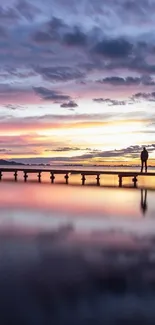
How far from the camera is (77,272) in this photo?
8500 mm

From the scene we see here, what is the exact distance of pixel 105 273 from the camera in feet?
27.6

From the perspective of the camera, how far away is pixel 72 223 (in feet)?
53.4

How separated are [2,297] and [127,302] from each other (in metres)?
1.92

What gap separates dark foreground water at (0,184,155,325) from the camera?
623 cm

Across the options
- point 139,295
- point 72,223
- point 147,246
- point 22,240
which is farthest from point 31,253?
point 72,223

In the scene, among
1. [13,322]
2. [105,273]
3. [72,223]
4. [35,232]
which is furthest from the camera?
[72,223]

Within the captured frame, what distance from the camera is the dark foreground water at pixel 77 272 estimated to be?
6230 mm

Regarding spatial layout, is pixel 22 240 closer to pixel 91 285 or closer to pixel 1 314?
pixel 91 285

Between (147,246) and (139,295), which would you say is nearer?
(139,295)

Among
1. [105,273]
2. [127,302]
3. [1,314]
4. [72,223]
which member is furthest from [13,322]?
[72,223]

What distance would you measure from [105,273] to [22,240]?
172 inches

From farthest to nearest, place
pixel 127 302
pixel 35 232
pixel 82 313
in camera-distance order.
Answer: pixel 35 232 < pixel 127 302 < pixel 82 313

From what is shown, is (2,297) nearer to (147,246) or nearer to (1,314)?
(1,314)

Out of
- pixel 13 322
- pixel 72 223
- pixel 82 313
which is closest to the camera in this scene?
pixel 13 322
